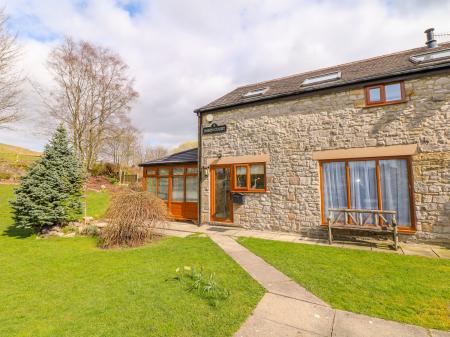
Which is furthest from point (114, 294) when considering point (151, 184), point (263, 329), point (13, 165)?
point (13, 165)

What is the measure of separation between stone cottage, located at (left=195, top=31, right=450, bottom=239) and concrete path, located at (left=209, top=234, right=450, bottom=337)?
4.57 m

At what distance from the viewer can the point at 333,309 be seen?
3.12 metres

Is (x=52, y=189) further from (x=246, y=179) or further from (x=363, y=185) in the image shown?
(x=363, y=185)

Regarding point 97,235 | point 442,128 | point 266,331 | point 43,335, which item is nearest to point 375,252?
point 442,128

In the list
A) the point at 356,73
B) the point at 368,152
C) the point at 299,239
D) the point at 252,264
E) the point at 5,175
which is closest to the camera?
the point at 252,264

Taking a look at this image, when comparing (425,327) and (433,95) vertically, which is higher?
(433,95)

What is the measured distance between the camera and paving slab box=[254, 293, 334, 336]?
273 cm

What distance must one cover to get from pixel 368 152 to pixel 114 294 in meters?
7.68

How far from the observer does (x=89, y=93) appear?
21297mm

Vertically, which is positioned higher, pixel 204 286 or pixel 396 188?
pixel 396 188

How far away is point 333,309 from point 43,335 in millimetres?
3827

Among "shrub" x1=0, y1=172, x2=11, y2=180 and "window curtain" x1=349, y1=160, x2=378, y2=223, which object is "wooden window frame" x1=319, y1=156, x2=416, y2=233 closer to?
"window curtain" x1=349, y1=160, x2=378, y2=223

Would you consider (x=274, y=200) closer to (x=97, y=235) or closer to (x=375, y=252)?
(x=375, y=252)

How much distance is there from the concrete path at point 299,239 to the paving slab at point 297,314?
12.6 ft
